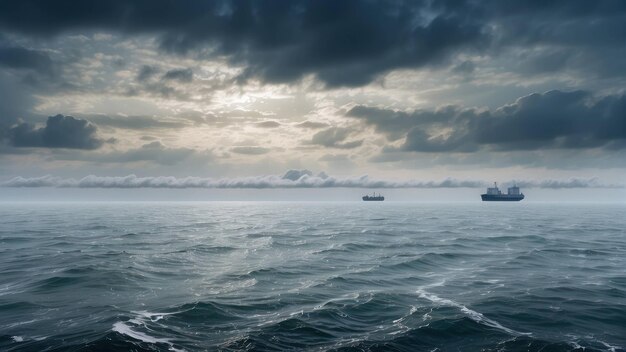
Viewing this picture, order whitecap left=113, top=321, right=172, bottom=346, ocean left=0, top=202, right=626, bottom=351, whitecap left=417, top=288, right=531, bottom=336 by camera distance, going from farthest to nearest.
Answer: whitecap left=417, top=288, right=531, bottom=336
ocean left=0, top=202, right=626, bottom=351
whitecap left=113, top=321, right=172, bottom=346

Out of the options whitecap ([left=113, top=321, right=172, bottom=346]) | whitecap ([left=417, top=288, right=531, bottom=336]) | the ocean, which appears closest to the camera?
whitecap ([left=113, top=321, right=172, bottom=346])

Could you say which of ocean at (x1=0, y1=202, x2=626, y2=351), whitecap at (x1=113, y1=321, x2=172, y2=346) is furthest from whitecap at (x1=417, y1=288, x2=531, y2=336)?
whitecap at (x1=113, y1=321, x2=172, y2=346)

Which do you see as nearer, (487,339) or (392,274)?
(487,339)

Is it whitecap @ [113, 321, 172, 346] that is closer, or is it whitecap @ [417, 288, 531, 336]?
whitecap @ [113, 321, 172, 346]

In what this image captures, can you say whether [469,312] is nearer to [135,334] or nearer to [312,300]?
[312,300]

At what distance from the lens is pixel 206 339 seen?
63.0ft

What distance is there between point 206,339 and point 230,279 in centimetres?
1451

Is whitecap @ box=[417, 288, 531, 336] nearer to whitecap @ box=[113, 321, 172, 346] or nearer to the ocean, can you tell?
the ocean

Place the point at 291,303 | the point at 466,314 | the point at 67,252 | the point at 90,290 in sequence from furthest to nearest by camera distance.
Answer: the point at 67,252, the point at 90,290, the point at 291,303, the point at 466,314

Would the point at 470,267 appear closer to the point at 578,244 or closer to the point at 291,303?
the point at 291,303

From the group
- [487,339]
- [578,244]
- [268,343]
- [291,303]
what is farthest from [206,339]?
[578,244]

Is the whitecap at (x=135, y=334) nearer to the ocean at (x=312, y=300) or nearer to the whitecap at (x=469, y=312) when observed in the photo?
the ocean at (x=312, y=300)

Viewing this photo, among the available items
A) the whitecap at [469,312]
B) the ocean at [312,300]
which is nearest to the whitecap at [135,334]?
the ocean at [312,300]

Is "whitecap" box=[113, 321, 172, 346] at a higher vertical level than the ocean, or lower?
higher
